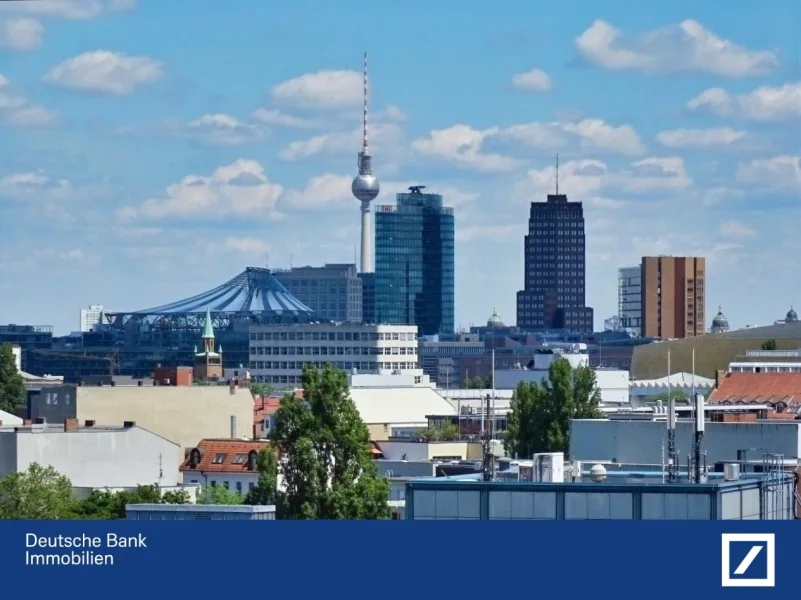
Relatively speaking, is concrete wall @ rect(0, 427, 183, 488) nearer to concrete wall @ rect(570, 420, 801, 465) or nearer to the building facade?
the building facade

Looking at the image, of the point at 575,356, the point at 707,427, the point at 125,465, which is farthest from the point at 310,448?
the point at 575,356

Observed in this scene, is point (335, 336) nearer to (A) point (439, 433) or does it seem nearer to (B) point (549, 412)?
(A) point (439, 433)

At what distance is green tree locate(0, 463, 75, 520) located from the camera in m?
37.8

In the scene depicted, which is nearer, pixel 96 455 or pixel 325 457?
pixel 325 457

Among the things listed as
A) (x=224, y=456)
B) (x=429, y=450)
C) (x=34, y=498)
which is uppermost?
(x=429, y=450)

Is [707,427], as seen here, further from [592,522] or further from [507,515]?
[592,522]

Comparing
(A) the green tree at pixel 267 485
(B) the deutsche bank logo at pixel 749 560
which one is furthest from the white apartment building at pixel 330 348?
(B) the deutsche bank logo at pixel 749 560

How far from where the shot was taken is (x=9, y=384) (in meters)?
102

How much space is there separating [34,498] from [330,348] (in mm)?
132378

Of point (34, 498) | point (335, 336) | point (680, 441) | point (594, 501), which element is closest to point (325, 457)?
point (34, 498)

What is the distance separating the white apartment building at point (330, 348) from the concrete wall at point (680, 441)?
130 m

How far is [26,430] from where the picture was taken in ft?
167

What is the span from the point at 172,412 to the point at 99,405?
6.44ft

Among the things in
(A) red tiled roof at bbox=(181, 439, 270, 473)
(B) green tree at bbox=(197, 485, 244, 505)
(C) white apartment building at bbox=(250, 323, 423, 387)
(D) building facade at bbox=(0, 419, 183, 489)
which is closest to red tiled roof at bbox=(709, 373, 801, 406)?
(A) red tiled roof at bbox=(181, 439, 270, 473)
